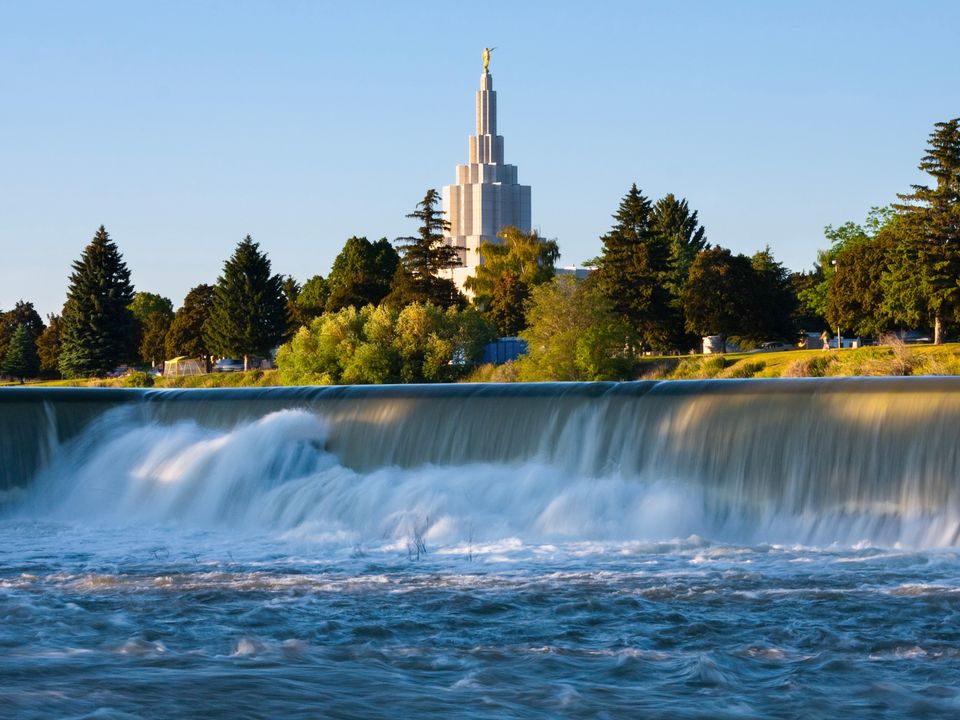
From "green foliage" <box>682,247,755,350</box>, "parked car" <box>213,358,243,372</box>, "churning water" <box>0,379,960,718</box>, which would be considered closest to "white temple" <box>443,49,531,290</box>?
"parked car" <box>213,358,243,372</box>

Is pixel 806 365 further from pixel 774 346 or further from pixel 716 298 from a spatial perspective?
pixel 774 346

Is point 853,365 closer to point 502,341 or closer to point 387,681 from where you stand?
point 502,341

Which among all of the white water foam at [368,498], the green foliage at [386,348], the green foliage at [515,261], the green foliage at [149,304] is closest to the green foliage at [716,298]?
the green foliage at [386,348]

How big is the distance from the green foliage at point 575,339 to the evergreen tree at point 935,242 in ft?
45.6

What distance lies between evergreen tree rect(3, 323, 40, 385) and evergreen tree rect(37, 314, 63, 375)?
0.65 meters

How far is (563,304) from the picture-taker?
6744 cm

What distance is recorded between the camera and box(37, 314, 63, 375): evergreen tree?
355ft

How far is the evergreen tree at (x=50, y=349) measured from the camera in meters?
108

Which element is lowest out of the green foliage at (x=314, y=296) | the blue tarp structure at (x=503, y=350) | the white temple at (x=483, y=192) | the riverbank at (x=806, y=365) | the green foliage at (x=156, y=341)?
the riverbank at (x=806, y=365)

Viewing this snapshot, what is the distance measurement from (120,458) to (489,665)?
15.1 meters

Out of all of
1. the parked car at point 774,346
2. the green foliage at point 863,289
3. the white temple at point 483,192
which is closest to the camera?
the green foliage at point 863,289

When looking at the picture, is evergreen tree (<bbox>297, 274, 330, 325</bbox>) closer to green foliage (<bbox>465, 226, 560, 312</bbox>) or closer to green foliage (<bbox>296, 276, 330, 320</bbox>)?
green foliage (<bbox>296, 276, 330, 320</bbox>)

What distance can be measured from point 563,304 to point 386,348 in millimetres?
9351

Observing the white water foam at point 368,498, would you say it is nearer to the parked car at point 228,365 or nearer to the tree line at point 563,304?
the tree line at point 563,304
